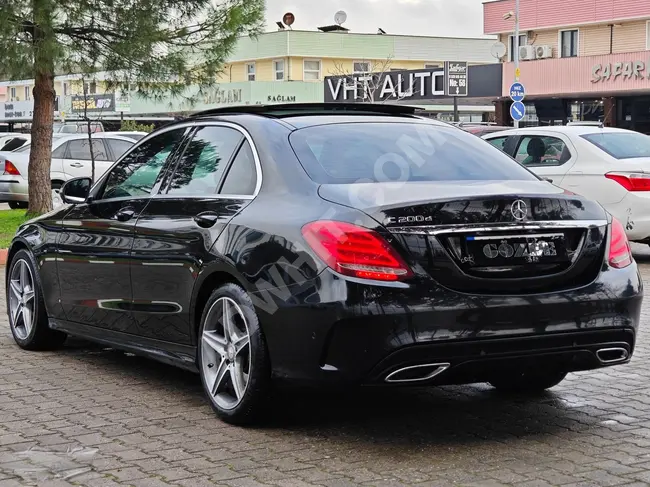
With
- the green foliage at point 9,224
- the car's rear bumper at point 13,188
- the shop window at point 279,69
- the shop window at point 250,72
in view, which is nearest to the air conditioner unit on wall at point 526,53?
the shop window at point 279,69

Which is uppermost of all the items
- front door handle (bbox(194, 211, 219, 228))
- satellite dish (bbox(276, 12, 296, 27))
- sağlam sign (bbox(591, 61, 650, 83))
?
satellite dish (bbox(276, 12, 296, 27))

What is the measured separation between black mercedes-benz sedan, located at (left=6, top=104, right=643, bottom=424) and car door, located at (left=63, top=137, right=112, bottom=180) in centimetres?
1746

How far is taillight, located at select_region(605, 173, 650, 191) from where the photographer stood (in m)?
13.5

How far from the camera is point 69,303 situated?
7.53 metres

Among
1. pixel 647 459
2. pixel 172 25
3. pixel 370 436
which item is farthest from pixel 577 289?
pixel 172 25

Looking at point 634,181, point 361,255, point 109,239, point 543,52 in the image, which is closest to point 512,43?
point 543,52

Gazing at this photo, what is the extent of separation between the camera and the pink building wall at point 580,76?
147 ft

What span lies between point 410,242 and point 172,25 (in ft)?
51.7

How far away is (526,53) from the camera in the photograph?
52250 mm

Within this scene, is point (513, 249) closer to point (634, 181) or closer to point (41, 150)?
point (634, 181)

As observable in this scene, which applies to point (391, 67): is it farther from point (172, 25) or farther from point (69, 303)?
point (69, 303)

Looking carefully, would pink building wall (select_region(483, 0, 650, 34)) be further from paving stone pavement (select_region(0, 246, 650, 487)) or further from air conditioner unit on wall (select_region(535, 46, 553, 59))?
paving stone pavement (select_region(0, 246, 650, 487))

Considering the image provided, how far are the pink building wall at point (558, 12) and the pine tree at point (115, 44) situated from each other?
103 ft

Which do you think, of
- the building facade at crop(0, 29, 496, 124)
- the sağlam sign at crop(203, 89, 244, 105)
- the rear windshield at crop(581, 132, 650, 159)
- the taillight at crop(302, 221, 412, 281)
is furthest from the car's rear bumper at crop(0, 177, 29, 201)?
the building facade at crop(0, 29, 496, 124)
